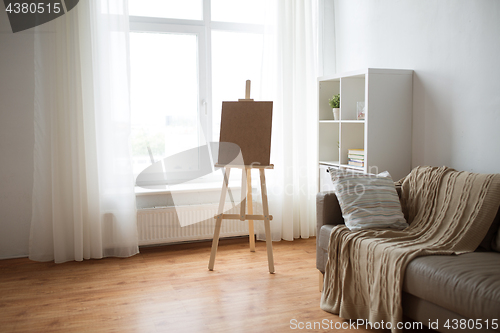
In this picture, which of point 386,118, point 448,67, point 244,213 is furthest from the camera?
point 244,213

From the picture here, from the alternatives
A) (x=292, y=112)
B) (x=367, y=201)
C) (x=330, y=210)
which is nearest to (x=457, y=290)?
(x=367, y=201)

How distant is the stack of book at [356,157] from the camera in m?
3.39

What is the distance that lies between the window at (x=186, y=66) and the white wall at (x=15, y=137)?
33.7 inches

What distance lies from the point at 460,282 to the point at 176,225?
260cm

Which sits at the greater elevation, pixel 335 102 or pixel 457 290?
pixel 335 102

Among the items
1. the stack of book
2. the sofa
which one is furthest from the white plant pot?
the sofa

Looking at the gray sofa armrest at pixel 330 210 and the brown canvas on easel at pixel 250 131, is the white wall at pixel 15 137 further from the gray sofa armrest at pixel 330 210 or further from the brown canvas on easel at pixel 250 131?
the gray sofa armrest at pixel 330 210

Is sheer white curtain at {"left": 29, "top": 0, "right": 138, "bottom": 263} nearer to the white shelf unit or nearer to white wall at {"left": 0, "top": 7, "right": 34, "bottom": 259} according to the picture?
white wall at {"left": 0, "top": 7, "right": 34, "bottom": 259}

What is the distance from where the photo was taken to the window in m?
4.00

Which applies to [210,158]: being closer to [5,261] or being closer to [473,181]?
[5,261]

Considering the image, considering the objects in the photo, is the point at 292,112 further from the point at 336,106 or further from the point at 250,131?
the point at 250,131

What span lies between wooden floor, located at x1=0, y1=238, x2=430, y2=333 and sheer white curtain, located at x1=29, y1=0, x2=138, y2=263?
0.20m

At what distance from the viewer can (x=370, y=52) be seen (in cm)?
379

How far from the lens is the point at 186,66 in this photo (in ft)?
13.5
